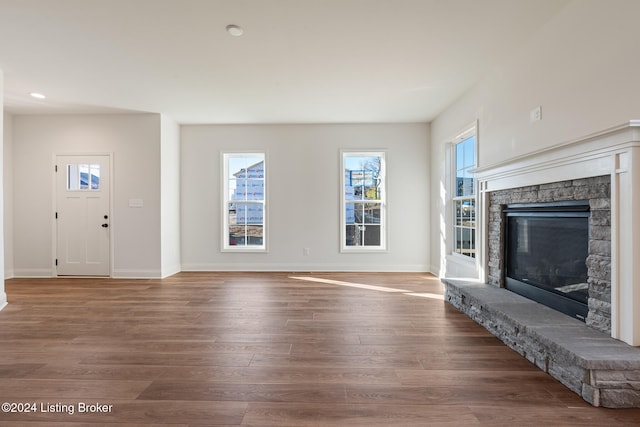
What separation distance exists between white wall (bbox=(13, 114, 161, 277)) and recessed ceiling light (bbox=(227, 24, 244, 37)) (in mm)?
2964

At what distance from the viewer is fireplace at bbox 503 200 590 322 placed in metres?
2.28

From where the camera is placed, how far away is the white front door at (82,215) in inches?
205

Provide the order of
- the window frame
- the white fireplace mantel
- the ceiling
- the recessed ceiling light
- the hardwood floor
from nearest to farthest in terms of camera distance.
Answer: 1. the hardwood floor
2. the white fireplace mantel
3. the ceiling
4. the recessed ceiling light
5. the window frame

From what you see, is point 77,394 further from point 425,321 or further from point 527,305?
point 527,305

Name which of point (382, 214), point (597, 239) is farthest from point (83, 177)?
point (597, 239)

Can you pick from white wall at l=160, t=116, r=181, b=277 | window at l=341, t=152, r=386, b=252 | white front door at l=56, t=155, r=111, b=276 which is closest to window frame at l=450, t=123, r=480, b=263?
window at l=341, t=152, r=386, b=252

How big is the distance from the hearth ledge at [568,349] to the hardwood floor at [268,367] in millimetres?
77

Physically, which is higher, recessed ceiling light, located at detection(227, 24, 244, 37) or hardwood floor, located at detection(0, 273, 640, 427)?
recessed ceiling light, located at detection(227, 24, 244, 37)

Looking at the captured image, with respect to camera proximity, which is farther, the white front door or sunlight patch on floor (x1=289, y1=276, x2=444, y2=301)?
the white front door

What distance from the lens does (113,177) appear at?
17.0 ft

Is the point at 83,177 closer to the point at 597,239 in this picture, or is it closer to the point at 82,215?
the point at 82,215

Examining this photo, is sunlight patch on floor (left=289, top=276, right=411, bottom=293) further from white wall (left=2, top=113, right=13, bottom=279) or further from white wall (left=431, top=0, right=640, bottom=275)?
white wall (left=2, top=113, right=13, bottom=279)

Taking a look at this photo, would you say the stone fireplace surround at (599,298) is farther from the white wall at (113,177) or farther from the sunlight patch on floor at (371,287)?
the white wall at (113,177)

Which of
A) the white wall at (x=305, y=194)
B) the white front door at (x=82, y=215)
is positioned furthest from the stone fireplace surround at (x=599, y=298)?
the white front door at (x=82, y=215)
